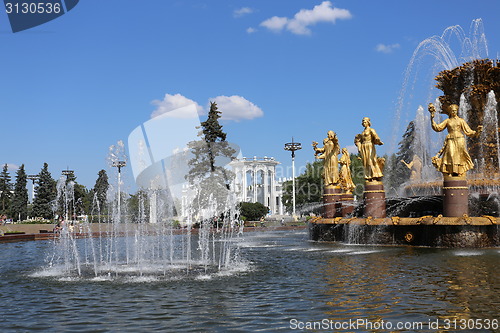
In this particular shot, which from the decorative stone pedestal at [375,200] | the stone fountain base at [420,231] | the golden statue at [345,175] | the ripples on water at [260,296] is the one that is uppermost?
the golden statue at [345,175]

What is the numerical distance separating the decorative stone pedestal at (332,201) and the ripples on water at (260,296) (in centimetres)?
872

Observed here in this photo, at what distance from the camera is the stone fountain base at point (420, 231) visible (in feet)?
54.0

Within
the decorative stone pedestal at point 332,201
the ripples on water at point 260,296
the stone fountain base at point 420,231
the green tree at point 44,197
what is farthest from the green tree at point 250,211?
the ripples on water at point 260,296

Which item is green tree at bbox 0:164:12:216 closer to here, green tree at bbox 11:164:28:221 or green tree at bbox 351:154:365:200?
green tree at bbox 11:164:28:221

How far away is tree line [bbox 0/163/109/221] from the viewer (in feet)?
248

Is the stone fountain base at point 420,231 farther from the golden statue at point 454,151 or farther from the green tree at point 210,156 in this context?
the green tree at point 210,156

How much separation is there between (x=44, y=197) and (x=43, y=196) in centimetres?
33

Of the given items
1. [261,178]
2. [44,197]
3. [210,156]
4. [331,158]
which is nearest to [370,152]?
[331,158]

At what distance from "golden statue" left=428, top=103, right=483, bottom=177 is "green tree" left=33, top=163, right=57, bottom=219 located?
68316 millimetres

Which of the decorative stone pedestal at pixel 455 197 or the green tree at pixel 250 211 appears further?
the green tree at pixel 250 211

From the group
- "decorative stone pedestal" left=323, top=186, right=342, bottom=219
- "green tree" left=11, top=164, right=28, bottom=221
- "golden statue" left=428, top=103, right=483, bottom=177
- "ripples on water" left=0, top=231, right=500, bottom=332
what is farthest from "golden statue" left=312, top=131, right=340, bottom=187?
"green tree" left=11, top=164, right=28, bottom=221

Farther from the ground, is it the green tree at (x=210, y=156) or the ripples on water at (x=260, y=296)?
the green tree at (x=210, y=156)

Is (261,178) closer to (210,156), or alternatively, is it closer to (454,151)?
(210,156)

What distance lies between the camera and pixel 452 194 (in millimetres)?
17109
